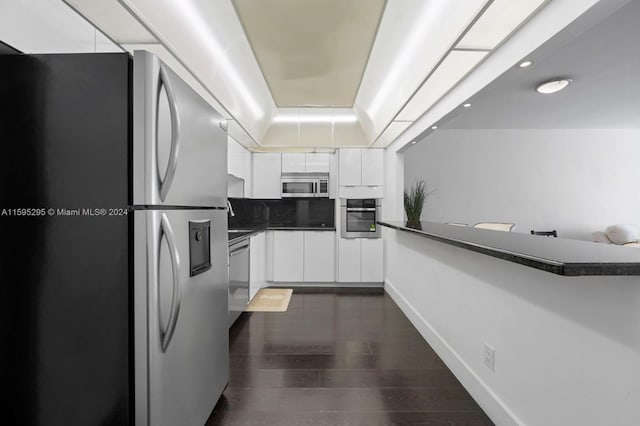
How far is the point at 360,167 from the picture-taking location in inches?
201

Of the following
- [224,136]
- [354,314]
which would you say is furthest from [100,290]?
[354,314]

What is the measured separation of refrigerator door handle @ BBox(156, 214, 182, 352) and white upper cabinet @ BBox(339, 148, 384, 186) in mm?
3934

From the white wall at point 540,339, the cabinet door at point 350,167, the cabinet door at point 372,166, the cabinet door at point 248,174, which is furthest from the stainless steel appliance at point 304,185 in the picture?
the white wall at point 540,339

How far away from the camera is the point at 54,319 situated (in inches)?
50.7

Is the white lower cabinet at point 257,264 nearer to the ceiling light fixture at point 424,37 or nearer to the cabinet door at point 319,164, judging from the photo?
the cabinet door at point 319,164

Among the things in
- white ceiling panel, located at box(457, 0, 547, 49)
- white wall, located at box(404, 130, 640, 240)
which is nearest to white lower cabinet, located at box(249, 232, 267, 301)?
white wall, located at box(404, 130, 640, 240)

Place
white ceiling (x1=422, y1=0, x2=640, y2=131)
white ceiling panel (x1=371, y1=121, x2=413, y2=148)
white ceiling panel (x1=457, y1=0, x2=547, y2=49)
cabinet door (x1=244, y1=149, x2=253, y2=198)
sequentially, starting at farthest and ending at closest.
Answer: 1. cabinet door (x1=244, y1=149, x2=253, y2=198)
2. white ceiling panel (x1=371, y1=121, x2=413, y2=148)
3. white ceiling (x1=422, y1=0, x2=640, y2=131)
4. white ceiling panel (x1=457, y1=0, x2=547, y2=49)

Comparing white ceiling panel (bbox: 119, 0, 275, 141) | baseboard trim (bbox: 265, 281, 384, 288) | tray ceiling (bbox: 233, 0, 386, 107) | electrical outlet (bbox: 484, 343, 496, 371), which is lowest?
baseboard trim (bbox: 265, 281, 384, 288)

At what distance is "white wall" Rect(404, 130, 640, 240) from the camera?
18.8 ft

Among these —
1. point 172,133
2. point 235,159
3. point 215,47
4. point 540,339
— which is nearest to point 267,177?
point 235,159

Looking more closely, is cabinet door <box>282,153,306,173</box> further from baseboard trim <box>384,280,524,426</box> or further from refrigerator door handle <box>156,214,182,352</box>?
refrigerator door handle <box>156,214,182,352</box>

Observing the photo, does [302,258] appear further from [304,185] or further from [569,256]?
[569,256]

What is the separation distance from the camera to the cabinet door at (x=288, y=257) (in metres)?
5.12

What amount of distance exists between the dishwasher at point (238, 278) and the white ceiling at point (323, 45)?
56.4 inches
